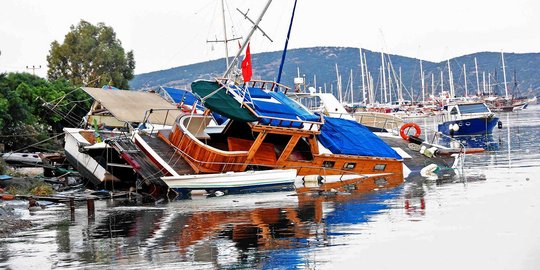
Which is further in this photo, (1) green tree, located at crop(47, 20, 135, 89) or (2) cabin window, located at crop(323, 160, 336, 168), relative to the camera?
(1) green tree, located at crop(47, 20, 135, 89)

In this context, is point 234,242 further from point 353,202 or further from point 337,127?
point 337,127

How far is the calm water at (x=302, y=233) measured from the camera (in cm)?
1639

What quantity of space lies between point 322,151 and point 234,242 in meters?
15.3

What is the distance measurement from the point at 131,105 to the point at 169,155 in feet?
27.2

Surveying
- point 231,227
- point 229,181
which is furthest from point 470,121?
point 231,227

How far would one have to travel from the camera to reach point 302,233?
1967cm

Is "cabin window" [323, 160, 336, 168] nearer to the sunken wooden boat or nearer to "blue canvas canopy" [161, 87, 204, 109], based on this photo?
the sunken wooden boat

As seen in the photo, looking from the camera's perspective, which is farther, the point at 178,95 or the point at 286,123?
the point at 178,95

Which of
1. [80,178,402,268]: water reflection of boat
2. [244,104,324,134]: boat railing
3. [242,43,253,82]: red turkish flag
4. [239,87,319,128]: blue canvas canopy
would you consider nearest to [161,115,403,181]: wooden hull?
[244,104,324,134]: boat railing

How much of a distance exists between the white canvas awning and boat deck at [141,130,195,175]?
3462 mm

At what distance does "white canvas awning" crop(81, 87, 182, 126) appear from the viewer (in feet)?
123

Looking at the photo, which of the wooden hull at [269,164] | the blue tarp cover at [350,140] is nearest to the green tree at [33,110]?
the wooden hull at [269,164]

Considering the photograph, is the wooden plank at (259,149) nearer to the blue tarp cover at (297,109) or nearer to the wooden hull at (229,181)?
the wooden hull at (229,181)

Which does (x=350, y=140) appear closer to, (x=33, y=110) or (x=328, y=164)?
(x=328, y=164)
